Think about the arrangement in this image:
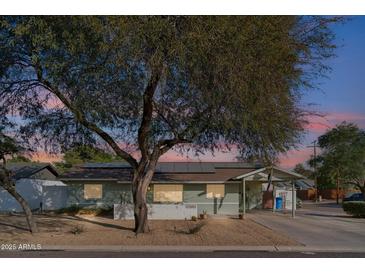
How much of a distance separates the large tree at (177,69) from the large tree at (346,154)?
42.4 meters

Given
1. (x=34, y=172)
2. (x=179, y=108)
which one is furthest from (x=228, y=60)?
(x=34, y=172)

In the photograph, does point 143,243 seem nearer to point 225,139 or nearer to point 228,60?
point 225,139

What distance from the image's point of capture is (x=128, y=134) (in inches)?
854

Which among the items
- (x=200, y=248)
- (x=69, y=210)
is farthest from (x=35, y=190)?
(x=200, y=248)

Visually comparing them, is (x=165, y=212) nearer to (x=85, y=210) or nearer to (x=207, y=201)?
(x=207, y=201)

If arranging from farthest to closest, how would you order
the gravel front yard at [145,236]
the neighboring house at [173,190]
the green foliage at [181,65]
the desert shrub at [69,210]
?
the neighboring house at [173,190] < the desert shrub at [69,210] < the gravel front yard at [145,236] < the green foliage at [181,65]

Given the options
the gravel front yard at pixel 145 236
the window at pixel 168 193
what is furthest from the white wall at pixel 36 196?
the gravel front yard at pixel 145 236

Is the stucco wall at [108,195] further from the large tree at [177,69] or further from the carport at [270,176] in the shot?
the large tree at [177,69]

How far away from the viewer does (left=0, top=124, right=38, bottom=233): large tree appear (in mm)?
20702

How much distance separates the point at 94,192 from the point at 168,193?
479cm

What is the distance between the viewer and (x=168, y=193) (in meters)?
36.0

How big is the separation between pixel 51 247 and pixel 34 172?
25.6m

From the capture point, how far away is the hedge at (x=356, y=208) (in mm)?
32500

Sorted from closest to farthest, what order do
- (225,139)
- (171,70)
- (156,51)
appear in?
(156,51)
(171,70)
(225,139)
